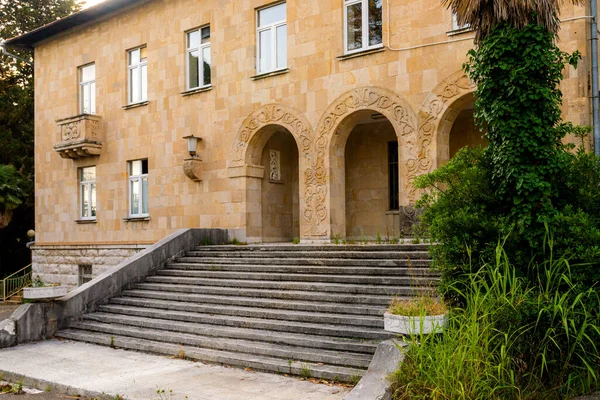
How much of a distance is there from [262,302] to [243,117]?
7.55m

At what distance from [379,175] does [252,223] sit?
3.82 m

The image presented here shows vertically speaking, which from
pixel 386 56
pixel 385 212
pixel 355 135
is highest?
pixel 386 56

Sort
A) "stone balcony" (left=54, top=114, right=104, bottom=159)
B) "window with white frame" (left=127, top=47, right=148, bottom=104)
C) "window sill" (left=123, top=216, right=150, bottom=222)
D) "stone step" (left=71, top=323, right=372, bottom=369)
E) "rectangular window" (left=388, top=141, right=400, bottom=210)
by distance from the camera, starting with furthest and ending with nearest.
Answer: "stone balcony" (left=54, top=114, right=104, bottom=159) → "window with white frame" (left=127, top=47, right=148, bottom=104) → "window sill" (left=123, top=216, right=150, bottom=222) → "rectangular window" (left=388, top=141, right=400, bottom=210) → "stone step" (left=71, top=323, right=372, bottom=369)

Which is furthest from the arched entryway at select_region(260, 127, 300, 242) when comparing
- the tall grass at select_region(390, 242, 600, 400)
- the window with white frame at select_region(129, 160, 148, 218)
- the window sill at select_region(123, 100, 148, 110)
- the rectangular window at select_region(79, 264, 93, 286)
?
the tall grass at select_region(390, 242, 600, 400)

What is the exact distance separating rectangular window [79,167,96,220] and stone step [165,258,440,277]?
8.06 meters

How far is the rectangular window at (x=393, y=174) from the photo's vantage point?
660 inches

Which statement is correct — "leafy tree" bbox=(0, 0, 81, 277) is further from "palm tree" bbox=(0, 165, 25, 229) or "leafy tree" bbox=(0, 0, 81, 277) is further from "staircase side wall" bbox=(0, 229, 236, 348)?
"staircase side wall" bbox=(0, 229, 236, 348)

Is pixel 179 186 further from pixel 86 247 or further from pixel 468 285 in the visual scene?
pixel 468 285

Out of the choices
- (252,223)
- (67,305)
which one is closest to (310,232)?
(252,223)

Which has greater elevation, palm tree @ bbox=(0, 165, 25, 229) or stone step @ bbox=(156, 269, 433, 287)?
palm tree @ bbox=(0, 165, 25, 229)

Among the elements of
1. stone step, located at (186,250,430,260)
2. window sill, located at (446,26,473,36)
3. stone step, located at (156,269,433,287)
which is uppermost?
window sill, located at (446,26,473,36)

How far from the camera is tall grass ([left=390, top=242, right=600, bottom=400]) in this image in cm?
616

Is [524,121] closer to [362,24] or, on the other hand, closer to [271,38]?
[362,24]

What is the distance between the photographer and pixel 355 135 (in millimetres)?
17562
